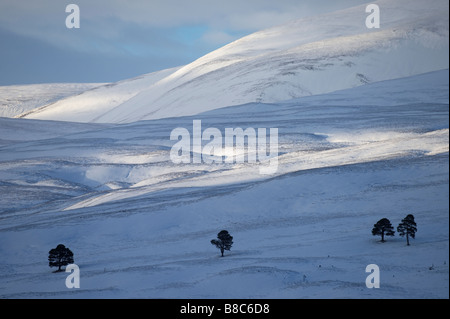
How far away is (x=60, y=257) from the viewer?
4288 centimetres

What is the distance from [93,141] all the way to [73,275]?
73873 mm

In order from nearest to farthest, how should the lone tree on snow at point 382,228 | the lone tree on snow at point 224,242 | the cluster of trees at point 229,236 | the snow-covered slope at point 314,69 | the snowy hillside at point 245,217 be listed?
the snowy hillside at point 245,217
the cluster of trees at point 229,236
the lone tree on snow at point 382,228
the lone tree on snow at point 224,242
the snow-covered slope at point 314,69

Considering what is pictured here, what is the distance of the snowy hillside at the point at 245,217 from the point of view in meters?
35.0

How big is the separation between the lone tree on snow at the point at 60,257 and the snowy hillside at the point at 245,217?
0.88 meters

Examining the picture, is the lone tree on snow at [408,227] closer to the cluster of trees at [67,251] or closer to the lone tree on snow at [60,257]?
the cluster of trees at [67,251]

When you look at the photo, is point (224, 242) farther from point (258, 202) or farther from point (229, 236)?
point (258, 202)

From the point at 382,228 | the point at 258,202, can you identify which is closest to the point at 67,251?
the point at 258,202

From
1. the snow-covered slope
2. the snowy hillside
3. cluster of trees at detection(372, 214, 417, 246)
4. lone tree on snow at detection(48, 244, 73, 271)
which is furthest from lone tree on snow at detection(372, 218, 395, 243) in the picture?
the snow-covered slope

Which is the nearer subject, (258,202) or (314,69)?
(258,202)

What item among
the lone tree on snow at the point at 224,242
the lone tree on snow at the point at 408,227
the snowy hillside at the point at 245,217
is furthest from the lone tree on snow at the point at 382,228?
the lone tree on snow at the point at 224,242

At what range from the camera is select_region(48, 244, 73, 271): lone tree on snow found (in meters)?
42.8

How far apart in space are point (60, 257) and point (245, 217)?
17230 millimetres

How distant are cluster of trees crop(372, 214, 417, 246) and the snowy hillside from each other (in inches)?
30.3

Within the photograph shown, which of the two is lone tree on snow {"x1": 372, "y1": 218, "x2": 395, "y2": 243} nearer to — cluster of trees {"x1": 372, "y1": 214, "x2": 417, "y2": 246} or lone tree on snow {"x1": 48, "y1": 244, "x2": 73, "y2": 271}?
cluster of trees {"x1": 372, "y1": 214, "x2": 417, "y2": 246}
